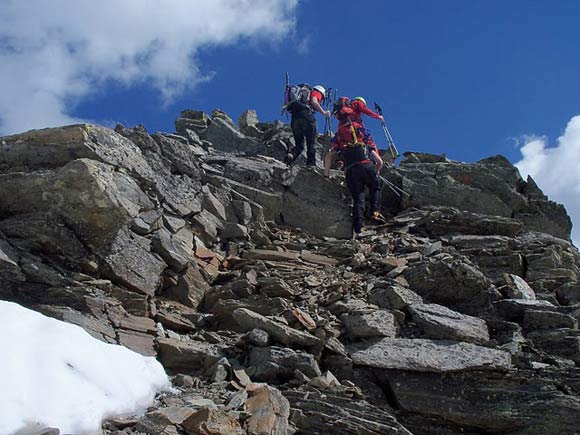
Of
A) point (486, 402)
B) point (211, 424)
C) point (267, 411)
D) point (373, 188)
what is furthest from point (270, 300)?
Answer: point (373, 188)

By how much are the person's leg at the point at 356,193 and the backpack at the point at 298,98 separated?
3929 mm

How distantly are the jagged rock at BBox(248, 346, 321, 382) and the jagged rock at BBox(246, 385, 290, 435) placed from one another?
31.8 inches

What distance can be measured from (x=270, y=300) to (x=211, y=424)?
5.24 meters

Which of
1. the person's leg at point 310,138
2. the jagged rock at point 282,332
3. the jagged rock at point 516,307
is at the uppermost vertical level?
the person's leg at point 310,138

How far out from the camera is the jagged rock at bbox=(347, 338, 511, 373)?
10594 millimetres

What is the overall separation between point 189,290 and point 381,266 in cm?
519

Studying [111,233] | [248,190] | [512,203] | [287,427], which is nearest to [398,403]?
[287,427]

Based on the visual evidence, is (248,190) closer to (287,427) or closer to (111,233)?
(111,233)

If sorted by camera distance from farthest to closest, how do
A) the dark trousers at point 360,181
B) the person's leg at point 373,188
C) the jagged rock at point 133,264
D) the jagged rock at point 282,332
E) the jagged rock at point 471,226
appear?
1. the person's leg at point 373,188
2. the dark trousers at point 360,181
3. the jagged rock at point 471,226
4. the jagged rock at point 133,264
5. the jagged rock at point 282,332

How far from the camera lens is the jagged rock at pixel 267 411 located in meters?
8.14

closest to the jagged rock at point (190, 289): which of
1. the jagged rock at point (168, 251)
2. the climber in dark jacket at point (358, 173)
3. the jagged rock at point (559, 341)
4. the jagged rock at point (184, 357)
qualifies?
the jagged rock at point (168, 251)

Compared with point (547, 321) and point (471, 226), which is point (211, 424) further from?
point (471, 226)

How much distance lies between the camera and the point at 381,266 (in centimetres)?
1542

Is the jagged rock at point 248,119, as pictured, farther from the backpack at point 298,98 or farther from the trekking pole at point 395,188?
the trekking pole at point 395,188
